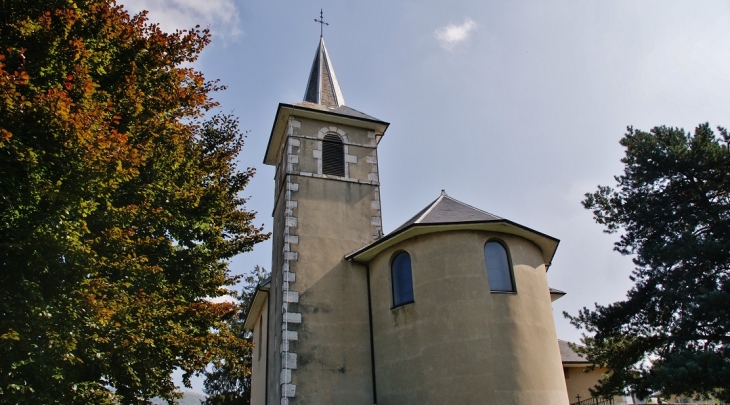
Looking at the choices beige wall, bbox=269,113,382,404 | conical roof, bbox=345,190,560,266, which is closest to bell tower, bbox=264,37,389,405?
beige wall, bbox=269,113,382,404

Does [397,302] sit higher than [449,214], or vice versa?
[449,214]

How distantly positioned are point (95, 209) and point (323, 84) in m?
13.0

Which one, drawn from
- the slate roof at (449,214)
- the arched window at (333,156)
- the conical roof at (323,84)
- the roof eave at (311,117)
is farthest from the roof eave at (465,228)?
the conical roof at (323,84)

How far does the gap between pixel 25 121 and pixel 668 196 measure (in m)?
16.3

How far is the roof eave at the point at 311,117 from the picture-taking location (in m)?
17.8

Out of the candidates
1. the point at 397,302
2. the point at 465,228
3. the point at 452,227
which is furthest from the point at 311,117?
the point at 397,302

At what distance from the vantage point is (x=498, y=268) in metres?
13.4

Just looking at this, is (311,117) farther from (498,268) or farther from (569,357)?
(569,357)

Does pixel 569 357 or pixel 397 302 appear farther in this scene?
pixel 569 357

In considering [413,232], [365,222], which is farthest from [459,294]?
[365,222]

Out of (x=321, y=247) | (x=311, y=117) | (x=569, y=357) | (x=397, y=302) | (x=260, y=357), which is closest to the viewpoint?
(x=397, y=302)

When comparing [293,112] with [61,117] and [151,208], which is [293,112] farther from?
[61,117]

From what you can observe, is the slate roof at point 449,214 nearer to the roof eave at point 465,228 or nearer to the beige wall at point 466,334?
the roof eave at point 465,228

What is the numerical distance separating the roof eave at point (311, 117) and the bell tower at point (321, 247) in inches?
1.4
